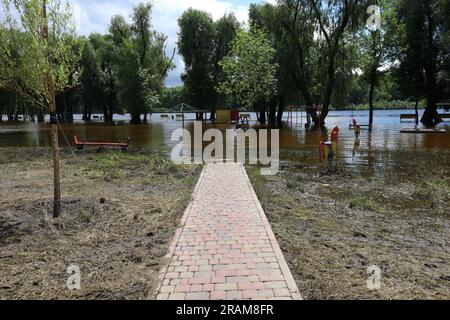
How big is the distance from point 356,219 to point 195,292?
377cm

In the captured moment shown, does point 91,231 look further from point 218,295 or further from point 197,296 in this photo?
point 218,295

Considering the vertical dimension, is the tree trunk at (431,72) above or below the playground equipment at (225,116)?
above

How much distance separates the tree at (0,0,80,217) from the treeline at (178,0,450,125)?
90.3 ft

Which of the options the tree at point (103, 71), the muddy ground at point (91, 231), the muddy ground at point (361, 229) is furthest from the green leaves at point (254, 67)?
the tree at point (103, 71)

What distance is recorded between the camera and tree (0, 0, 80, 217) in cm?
589

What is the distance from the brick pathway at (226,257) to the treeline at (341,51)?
1075 inches

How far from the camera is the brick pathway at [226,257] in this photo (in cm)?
387

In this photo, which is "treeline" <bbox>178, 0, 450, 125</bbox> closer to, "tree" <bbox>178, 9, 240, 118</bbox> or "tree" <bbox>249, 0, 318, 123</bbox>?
"tree" <bbox>249, 0, 318, 123</bbox>

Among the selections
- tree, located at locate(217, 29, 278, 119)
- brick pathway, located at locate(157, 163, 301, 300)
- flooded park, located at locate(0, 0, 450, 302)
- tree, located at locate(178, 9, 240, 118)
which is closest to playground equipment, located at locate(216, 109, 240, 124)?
tree, located at locate(178, 9, 240, 118)

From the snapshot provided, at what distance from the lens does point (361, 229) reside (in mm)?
Result: 5996

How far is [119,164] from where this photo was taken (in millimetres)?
12938

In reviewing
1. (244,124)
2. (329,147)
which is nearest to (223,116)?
(244,124)

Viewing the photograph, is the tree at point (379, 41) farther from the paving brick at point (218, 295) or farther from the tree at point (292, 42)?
the paving brick at point (218, 295)

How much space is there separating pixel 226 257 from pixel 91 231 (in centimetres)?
236
